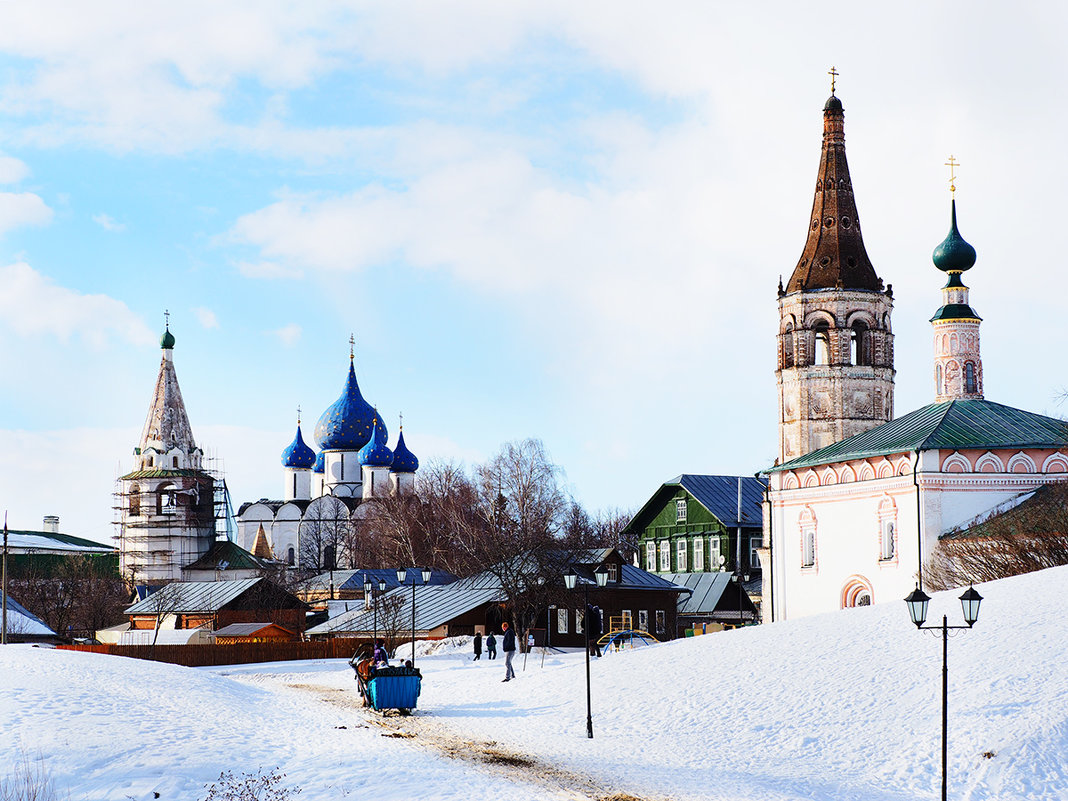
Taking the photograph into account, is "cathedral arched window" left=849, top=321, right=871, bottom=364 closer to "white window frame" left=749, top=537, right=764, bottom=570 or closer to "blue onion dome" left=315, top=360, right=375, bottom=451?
"white window frame" left=749, top=537, right=764, bottom=570

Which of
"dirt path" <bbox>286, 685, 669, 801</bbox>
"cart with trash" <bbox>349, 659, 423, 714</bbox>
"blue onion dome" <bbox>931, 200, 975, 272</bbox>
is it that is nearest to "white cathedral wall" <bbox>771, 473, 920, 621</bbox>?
"blue onion dome" <bbox>931, 200, 975, 272</bbox>

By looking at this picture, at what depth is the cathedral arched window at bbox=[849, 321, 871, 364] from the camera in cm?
6275

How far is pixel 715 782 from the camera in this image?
16.3m

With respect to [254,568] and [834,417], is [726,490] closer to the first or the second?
[834,417]

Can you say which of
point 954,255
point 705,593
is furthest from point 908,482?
point 705,593

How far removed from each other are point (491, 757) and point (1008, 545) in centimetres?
1885

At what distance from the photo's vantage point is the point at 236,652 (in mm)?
40469

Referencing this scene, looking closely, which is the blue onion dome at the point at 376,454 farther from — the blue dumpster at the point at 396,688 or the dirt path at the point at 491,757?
the blue dumpster at the point at 396,688

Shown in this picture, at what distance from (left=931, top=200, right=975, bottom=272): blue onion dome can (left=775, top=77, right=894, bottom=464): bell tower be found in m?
18.8

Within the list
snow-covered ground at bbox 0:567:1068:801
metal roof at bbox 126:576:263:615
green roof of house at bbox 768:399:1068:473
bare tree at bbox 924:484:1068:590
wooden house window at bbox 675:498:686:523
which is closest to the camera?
snow-covered ground at bbox 0:567:1068:801

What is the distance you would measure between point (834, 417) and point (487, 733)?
4448cm

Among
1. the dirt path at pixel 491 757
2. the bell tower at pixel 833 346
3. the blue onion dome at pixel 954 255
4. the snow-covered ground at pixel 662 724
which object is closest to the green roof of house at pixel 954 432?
the blue onion dome at pixel 954 255

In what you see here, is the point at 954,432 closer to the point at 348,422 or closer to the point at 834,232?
the point at 834,232

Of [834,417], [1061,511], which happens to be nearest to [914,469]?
[1061,511]
